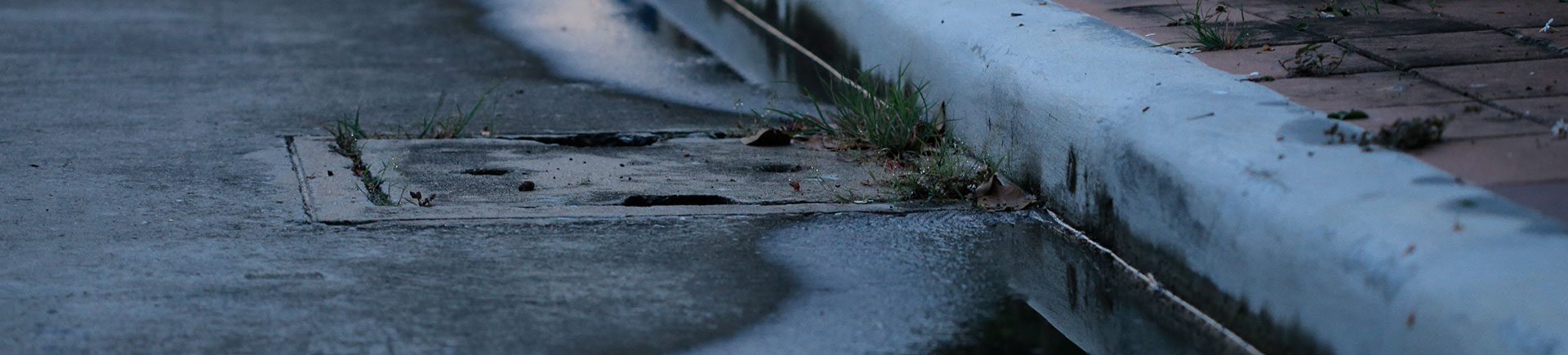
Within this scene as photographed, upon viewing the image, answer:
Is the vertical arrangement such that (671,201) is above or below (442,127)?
below

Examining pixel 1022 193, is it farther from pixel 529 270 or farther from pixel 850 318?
pixel 529 270

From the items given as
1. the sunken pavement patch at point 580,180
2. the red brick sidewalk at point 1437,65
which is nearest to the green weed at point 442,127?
the sunken pavement patch at point 580,180

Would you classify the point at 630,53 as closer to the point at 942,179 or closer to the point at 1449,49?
the point at 942,179

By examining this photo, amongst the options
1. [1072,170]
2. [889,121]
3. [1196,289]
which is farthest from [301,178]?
[1196,289]

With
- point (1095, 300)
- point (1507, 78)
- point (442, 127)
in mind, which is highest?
point (1507, 78)

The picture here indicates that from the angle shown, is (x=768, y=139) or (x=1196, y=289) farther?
(x=768, y=139)

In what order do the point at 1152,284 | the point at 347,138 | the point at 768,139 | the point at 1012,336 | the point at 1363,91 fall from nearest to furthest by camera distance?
the point at 1012,336 < the point at 1152,284 < the point at 1363,91 < the point at 347,138 < the point at 768,139

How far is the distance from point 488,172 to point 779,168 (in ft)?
2.59

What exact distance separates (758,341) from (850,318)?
0.69 ft

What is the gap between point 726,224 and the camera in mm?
3182

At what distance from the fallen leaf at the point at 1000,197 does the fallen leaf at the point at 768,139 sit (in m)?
0.89

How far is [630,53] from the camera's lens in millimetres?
6035

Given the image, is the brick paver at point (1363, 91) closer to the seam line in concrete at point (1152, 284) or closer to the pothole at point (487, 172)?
the seam line in concrete at point (1152, 284)

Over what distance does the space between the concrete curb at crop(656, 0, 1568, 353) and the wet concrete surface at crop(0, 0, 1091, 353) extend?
0.34 meters
